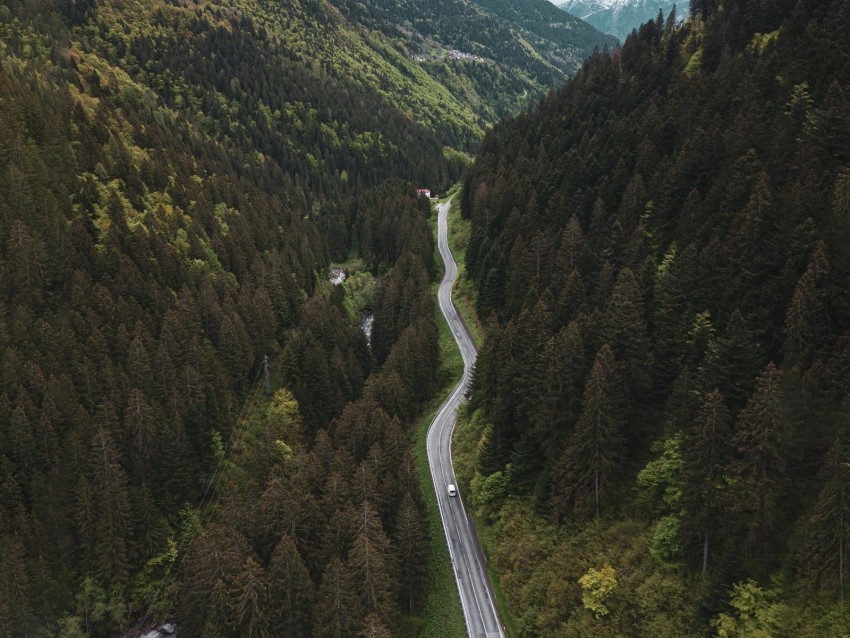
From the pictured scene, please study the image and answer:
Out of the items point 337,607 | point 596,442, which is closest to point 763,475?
point 596,442

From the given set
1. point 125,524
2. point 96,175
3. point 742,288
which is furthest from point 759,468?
point 96,175

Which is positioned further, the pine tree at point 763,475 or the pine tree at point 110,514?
the pine tree at point 110,514

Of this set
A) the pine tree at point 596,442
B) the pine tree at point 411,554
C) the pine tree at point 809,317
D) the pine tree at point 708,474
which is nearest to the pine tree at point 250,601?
the pine tree at point 411,554

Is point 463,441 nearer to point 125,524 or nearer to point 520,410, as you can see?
point 520,410

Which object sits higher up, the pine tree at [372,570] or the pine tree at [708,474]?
the pine tree at [708,474]

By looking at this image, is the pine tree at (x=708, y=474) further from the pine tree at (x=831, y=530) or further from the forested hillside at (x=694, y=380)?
the pine tree at (x=831, y=530)

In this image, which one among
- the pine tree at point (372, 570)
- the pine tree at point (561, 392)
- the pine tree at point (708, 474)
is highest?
the pine tree at point (708, 474)
